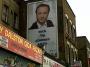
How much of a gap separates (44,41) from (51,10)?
15.2 ft

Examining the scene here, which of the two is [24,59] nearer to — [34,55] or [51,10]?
[34,55]

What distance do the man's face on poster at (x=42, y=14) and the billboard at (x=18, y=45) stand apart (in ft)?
55.5

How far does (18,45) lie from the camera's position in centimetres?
2278

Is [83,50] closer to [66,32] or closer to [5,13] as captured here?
[66,32]

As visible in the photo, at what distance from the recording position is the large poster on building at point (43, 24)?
4225cm

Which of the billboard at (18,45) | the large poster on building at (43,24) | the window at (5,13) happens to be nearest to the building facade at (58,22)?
the window at (5,13)

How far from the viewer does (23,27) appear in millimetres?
44594

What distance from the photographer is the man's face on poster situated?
43.7 meters

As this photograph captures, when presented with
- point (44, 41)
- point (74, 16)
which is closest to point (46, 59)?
point (44, 41)

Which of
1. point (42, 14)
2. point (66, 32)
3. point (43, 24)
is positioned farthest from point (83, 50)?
point (42, 14)

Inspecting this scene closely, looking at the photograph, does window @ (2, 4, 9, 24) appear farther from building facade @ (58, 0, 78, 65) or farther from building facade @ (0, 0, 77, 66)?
building facade @ (58, 0, 78, 65)

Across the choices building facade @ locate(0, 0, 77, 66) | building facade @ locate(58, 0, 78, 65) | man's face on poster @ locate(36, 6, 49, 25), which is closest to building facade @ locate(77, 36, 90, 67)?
building facade @ locate(58, 0, 78, 65)

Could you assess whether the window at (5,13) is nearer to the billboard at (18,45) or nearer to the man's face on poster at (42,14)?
the man's face on poster at (42,14)

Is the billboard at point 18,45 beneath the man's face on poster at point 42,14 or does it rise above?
beneath
